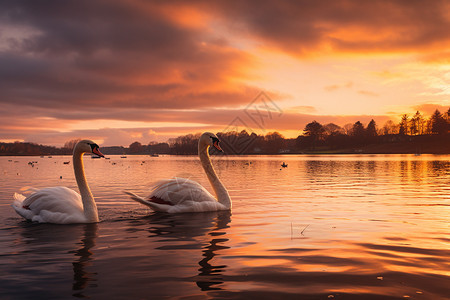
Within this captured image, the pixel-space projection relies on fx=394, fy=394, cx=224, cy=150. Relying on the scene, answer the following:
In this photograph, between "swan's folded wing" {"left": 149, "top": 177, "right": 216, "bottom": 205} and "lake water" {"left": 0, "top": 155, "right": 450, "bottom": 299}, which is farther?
"swan's folded wing" {"left": 149, "top": 177, "right": 216, "bottom": 205}

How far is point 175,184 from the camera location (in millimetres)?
14070

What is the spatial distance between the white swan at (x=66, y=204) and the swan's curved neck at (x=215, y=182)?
15.8 feet

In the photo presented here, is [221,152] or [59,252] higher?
[221,152]

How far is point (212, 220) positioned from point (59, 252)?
A: 17.5ft

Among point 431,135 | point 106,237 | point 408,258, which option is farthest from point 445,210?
point 431,135

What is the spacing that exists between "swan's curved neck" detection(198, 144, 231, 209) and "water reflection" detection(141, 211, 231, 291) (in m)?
0.52

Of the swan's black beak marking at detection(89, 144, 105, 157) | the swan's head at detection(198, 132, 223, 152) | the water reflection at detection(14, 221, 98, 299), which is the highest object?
the swan's head at detection(198, 132, 223, 152)

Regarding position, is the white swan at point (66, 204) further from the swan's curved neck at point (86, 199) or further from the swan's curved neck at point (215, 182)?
the swan's curved neck at point (215, 182)

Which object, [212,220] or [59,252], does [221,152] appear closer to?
[212,220]

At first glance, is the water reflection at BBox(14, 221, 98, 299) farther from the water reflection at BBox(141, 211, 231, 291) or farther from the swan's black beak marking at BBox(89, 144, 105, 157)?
the swan's black beak marking at BBox(89, 144, 105, 157)

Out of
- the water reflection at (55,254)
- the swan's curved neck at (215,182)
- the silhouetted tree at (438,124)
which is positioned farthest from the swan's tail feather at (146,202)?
the silhouetted tree at (438,124)

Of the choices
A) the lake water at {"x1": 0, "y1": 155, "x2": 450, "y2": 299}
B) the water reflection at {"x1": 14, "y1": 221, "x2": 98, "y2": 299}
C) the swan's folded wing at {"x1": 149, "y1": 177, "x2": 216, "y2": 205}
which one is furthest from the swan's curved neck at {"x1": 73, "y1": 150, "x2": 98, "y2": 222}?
the swan's folded wing at {"x1": 149, "y1": 177, "x2": 216, "y2": 205}

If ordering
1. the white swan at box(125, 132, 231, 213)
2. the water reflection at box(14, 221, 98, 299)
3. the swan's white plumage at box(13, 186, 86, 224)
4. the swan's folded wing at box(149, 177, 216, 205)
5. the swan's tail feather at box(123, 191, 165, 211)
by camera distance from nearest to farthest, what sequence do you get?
1. the water reflection at box(14, 221, 98, 299)
2. the swan's white plumage at box(13, 186, 86, 224)
3. the swan's tail feather at box(123, 191, 165, 211)
4. the white swan at box(125, 132, 231, 213)
5. the swan's folded wing at box(149, 177, 216, 205)

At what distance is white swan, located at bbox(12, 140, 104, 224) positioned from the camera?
1145 cm
